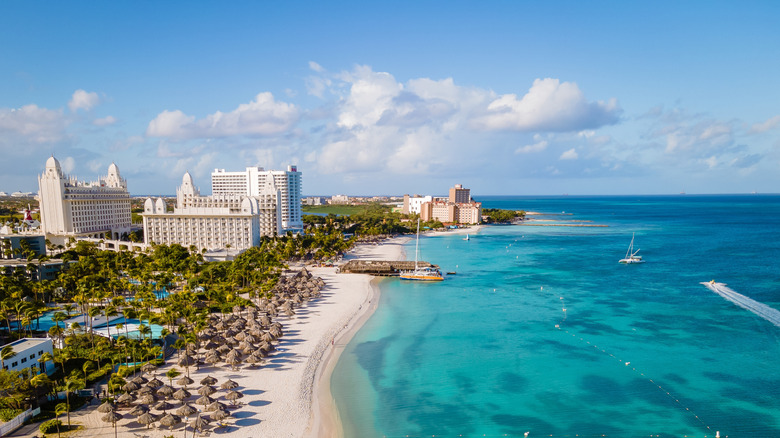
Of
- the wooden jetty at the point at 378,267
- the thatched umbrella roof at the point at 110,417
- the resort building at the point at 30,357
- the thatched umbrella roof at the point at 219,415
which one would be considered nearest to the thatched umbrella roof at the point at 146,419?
the thatched umbrella roof at the point at 110,417

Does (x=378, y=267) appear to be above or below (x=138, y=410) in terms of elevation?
below

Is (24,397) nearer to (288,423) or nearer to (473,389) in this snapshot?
(288,423)

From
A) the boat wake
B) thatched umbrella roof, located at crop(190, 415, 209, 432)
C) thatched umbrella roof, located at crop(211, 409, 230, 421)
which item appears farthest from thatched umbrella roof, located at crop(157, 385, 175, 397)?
the boat wake

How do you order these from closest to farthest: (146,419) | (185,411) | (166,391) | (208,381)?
(146,419) → (185,411) → (166,391) → (208,381)

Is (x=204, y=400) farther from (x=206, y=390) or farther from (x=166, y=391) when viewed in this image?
(x=166, y=391)

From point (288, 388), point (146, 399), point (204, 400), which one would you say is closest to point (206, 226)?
point (288, 388)

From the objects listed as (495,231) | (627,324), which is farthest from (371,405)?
(495,231)
